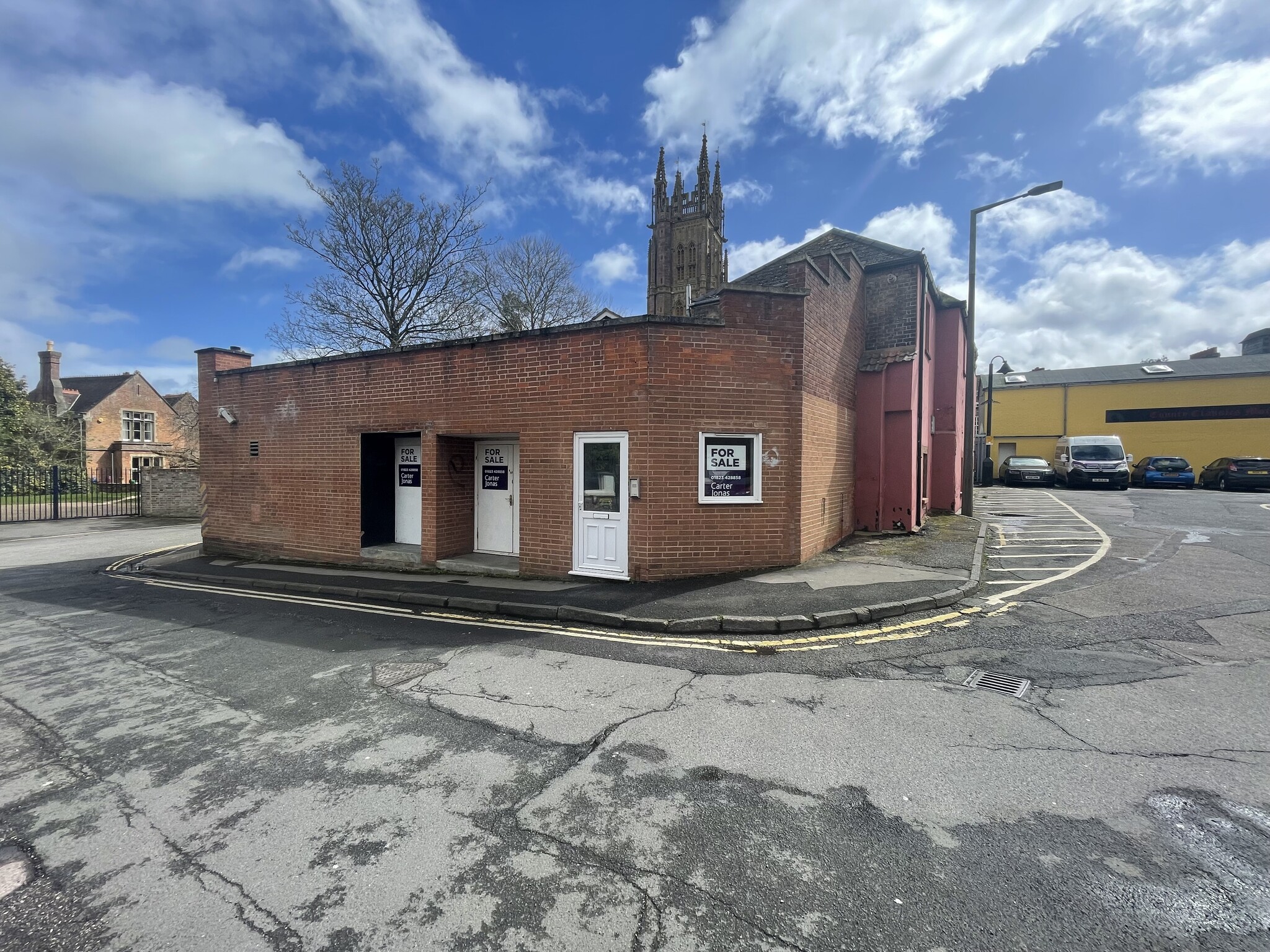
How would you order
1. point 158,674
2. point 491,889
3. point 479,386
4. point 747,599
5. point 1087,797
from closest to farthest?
point 491,889 → point 1087,797 → point 158,674 → point 747,599 → point 479,386

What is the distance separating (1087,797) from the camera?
3.04 metres

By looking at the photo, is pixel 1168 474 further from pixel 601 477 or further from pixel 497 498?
pixel 497 498

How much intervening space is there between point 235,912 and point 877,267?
14546mm

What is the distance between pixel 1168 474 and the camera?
24.2 meters

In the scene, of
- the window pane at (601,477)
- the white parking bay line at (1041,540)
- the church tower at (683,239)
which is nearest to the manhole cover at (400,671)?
the window pane at (601,477)

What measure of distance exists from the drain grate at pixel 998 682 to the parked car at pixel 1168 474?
28012 millimetres

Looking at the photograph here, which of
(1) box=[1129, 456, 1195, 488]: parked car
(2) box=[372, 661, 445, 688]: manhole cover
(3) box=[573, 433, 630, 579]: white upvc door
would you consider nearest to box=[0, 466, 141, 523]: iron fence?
(3) box=[573, 433, 630, 579]: white upvc door

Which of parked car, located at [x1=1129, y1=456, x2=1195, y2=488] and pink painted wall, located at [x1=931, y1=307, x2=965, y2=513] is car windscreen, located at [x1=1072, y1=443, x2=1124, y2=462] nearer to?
parked car, located at [x1=1129, y1=456, x2=1195, y2=488]

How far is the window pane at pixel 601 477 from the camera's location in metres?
8.37

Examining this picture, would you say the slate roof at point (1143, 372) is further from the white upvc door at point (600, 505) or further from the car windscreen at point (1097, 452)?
the white upvc door at point (600, 505)

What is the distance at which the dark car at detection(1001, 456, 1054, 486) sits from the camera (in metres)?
26.2

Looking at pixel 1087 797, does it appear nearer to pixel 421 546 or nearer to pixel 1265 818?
pixel 1265 818

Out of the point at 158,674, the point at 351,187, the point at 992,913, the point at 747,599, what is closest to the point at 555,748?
the point at 992,913

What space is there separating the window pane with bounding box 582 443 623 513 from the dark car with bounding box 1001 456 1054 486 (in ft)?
86.5
